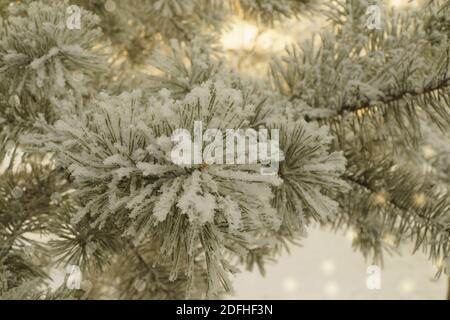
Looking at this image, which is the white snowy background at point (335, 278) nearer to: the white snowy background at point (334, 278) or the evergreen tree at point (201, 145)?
the white snowy background at point (334, 278)

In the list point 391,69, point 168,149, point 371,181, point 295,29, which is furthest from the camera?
point 295,29

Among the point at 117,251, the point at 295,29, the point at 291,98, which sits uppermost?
the point at 295,29

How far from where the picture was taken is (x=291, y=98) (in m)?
0.86

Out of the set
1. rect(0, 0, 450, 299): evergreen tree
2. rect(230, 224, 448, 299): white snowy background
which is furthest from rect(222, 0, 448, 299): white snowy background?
rect(0, 0, 450, 299): evergreen tree

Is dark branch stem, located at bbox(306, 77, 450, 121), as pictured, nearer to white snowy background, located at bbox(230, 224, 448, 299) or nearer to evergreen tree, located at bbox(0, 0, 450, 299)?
evergreen tree, located at bbox(0, 0, 450, 299)

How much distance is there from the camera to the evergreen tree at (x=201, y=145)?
0.50 m

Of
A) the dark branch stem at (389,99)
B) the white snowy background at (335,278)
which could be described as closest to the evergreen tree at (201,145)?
the dark branch stem at (389,99)

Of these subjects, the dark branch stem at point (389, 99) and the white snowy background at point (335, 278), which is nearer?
the dark branch stem at point (389, 99)

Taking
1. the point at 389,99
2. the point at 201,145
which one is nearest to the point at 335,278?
the point at 389,99

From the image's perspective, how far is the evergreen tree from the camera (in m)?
0.50

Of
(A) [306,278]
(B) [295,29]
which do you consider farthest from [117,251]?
(A) [306,278]

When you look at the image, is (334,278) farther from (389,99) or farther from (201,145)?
(201,145)
